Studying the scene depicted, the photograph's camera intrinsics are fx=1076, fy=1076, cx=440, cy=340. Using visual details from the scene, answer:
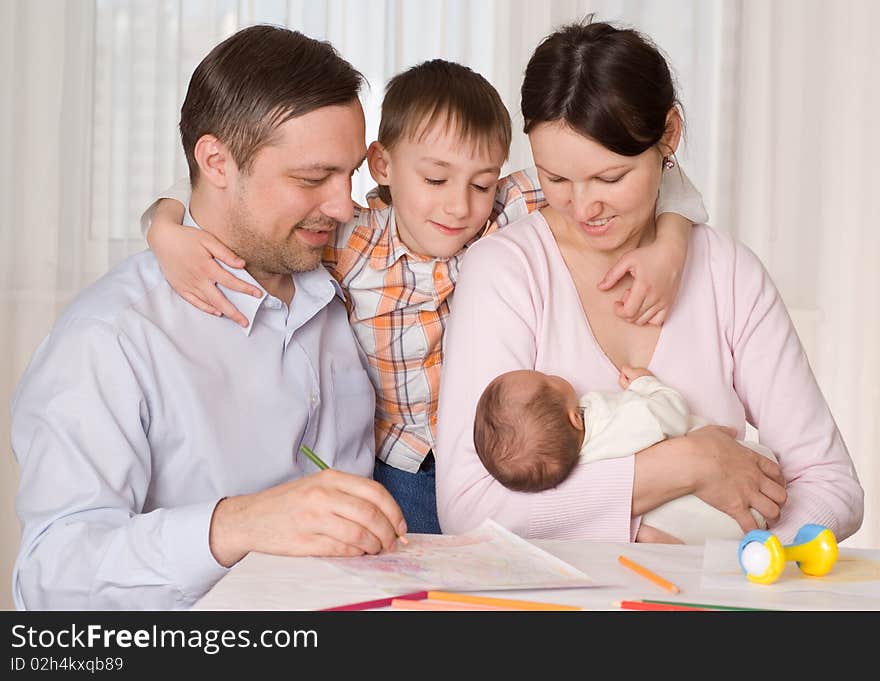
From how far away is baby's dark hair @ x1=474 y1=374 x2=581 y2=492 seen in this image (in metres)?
1.44

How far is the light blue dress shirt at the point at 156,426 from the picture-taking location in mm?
1312

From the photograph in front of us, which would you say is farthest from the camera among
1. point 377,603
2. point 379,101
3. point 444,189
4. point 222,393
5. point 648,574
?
point 379,101

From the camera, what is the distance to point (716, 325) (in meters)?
1.67

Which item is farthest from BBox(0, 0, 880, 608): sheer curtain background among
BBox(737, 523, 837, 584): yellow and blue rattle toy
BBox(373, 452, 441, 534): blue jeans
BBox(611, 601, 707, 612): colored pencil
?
BBox(611, 601, 707, 612): colored pencil

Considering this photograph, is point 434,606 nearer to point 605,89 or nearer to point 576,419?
point 576,419

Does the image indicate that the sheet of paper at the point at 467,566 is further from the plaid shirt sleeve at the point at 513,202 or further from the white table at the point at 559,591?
the plaid shirt sleeve at the point at 513,202

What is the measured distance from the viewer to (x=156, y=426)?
1492 millimetres

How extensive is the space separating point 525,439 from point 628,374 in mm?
230

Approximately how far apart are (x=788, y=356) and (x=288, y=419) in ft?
2.51

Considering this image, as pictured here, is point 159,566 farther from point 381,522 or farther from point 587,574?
point 587,574

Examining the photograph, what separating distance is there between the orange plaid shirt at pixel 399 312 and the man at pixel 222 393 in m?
0.06

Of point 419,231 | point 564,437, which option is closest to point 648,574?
point 564,437

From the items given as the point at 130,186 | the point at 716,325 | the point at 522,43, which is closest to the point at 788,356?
the point at 716,325

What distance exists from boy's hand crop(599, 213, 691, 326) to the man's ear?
60cm
